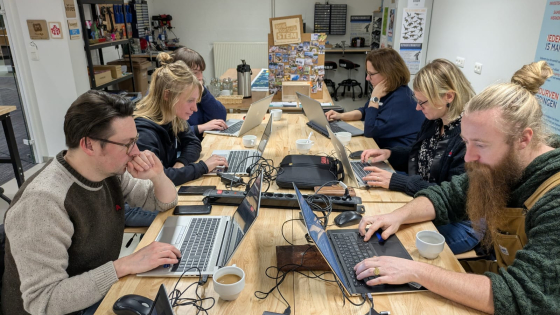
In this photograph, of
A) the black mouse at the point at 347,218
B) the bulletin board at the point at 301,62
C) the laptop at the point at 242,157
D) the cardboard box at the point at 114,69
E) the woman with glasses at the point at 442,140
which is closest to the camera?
the black mouse at the point at 347,218

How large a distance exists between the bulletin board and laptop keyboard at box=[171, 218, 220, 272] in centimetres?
244

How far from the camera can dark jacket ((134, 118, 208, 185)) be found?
1.86 metres

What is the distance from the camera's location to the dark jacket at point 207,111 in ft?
9.50

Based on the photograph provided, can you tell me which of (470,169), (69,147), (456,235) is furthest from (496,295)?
(69,147)

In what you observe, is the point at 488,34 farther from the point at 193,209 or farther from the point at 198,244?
the point at 198,244

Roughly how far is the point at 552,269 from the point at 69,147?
4.71 feet

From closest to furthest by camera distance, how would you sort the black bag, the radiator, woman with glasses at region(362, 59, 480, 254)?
1. woman with glasses at region(362, 59, 480, 254)
2. the black bag
3. the radiator

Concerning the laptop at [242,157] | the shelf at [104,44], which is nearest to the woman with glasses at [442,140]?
the laptop at [242,157]

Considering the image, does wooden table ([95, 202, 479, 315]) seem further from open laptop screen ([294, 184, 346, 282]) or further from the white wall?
the white wall

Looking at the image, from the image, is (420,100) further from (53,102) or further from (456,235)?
(53,102)

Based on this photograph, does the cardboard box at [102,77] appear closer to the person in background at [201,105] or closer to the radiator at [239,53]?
the person in background at [201,105]

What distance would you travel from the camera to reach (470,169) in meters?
1.39

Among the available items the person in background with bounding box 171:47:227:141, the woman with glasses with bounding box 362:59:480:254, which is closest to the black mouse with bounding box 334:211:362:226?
the woman with glasses with bounding box 362:59:480:254

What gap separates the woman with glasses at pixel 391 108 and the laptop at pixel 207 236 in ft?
4.98
